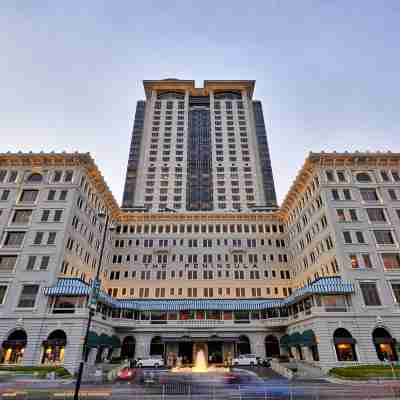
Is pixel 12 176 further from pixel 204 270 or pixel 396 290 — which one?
pixel 396 290

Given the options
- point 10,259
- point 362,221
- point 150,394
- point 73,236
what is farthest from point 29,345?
point 362,221

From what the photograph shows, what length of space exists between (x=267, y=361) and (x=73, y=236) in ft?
121

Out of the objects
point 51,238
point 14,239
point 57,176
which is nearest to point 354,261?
point 51,238

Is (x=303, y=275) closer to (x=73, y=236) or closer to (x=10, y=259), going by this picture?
(x=73, y=236)

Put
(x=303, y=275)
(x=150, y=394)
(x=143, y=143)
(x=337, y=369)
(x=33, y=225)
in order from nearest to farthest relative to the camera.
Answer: (x=150, y=394) < (x=337, y=369) < (x=33, y=225) < (x=303, y=275) < (x=143, y=143)

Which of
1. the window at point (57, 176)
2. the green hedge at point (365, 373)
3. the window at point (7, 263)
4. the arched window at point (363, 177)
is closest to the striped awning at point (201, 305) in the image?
the window at point (7, 263)

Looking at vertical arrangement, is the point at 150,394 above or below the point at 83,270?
below

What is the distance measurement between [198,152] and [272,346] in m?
76.7

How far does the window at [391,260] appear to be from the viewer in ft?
144

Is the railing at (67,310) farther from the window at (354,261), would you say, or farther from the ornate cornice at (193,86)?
the ornate cornice at (193,86)

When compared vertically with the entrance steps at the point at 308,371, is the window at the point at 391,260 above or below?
above

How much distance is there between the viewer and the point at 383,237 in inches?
1821

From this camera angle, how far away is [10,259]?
148 ft

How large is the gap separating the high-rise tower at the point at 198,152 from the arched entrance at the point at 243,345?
4454 cm
